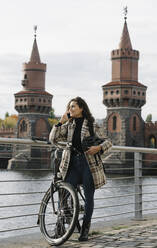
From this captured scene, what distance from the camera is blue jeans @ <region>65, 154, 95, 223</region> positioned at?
359 cm

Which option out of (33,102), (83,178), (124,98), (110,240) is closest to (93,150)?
(83,178)

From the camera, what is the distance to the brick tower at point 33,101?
5475cm

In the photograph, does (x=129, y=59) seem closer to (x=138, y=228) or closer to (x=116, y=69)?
(x=116, y=69)

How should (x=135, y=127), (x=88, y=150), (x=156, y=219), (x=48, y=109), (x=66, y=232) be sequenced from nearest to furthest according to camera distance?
(x=66, y=232) → (x=88, y=150) → (x=156, y=219) → (x=135, y=127) → (x=48, y=109)

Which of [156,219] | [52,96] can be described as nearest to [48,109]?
[52,96]

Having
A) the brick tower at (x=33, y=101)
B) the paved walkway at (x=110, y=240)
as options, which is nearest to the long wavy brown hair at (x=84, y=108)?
the paved walkway at (x=110, y=240)

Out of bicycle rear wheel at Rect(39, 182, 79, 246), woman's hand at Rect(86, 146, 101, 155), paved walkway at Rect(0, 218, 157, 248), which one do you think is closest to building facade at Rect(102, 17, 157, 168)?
paved walkway at Rect(0, 218, 157, 248)

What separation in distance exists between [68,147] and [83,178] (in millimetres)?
261

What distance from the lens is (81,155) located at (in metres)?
3.63

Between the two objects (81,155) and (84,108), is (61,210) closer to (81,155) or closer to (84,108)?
(81,155)

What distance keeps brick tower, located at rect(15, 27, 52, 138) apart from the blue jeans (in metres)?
50.4

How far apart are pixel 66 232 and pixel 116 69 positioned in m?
48.2

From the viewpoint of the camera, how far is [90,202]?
359cm

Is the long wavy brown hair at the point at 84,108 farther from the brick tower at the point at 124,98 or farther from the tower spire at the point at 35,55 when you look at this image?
the tower spire at the point at 35,55
